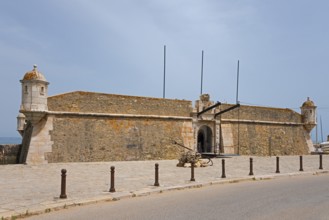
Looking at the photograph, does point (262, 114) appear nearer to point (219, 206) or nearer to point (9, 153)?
point (9, 153)

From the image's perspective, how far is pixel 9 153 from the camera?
20.4 m

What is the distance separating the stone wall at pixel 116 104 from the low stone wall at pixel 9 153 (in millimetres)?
4691

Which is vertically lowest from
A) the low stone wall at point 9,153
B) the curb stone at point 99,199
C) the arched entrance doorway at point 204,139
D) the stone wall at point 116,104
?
the curb stone at point 99,199

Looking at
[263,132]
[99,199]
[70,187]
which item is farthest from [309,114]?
[99,199]

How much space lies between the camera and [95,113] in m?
19.1

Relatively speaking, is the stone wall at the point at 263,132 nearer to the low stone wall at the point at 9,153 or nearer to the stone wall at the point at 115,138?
the stone wall at the point at 115,138

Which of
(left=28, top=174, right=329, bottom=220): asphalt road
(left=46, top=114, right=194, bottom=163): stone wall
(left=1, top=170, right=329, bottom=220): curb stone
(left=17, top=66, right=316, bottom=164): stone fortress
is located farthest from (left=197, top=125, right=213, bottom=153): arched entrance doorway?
(left=28, top=174, right=329, bottom=220): asphalt road

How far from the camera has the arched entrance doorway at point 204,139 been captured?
24.1 meters

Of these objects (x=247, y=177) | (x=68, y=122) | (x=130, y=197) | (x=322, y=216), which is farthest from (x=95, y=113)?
(x=322, y=216)

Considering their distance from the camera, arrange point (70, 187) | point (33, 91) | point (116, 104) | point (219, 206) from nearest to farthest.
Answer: point (219, 206), point (70, 187), point (33, 91), point (116, 104)

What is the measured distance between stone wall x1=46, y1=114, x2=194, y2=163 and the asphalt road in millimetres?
9828

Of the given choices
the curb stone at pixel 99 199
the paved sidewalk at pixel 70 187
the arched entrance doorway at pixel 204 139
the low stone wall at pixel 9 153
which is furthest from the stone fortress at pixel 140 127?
the curb stone at pixel 99 199

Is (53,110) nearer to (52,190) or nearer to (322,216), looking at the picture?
(52,190)

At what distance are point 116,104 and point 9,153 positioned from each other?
22.6 feet
